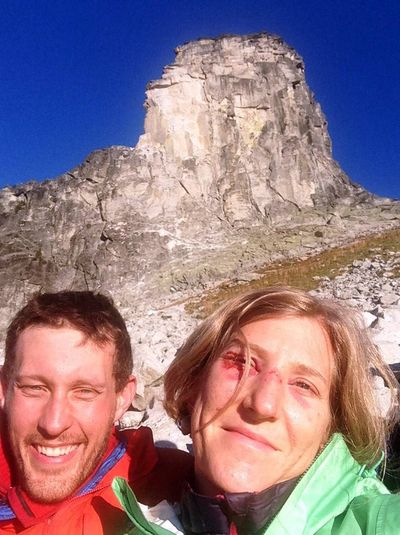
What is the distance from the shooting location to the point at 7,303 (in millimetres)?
47125

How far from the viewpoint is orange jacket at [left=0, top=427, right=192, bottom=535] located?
2312 mm

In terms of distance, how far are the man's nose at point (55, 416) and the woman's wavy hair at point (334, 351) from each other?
689mm

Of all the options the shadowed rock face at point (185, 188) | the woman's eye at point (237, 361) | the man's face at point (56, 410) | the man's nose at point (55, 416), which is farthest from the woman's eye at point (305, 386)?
the shadowed rock face at point (185, 188)

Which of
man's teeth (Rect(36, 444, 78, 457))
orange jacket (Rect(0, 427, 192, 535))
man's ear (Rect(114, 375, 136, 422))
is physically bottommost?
orange jacket (Rect(0, 427, 192, 535))

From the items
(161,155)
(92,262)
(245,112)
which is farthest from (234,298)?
(245,112)

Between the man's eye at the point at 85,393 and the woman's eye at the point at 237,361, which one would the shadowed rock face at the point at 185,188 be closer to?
the man's eye at the point at 85,393

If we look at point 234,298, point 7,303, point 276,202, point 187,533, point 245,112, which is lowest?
point 187,533

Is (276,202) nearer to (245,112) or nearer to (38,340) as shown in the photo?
(245,112)

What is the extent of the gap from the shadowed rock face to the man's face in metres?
Result: 37.8

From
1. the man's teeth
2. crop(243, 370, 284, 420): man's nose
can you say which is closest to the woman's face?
crop(243, 370, 284, 420): man's nose

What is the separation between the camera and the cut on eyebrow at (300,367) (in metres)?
2.40

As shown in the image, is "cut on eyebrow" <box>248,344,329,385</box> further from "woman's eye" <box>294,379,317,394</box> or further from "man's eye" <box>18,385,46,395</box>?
"man's eye" <box>18,385,46,395</box>

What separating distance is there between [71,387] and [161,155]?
5019cm

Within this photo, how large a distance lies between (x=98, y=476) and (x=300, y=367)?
1.28m
